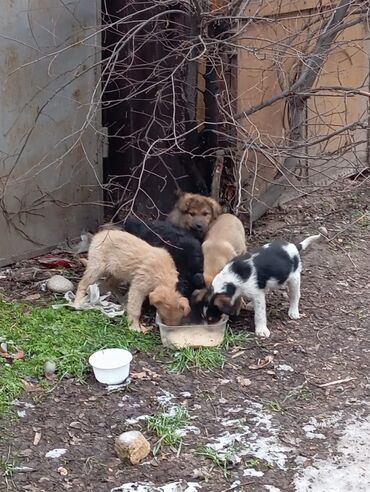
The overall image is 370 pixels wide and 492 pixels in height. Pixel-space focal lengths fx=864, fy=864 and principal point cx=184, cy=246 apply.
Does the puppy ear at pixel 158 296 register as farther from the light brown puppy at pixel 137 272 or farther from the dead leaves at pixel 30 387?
the dead leaves at pixel 30 387

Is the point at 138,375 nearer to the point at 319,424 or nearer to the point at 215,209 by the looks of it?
the point at 319,424

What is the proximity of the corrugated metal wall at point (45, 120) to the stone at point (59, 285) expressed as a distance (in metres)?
0.82

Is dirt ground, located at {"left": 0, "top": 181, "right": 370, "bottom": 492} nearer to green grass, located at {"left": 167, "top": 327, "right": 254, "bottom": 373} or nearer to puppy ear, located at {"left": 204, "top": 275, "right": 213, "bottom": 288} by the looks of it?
green grass, located at {"left": 167, "top": 327, "right": 254, "bottom": 373}

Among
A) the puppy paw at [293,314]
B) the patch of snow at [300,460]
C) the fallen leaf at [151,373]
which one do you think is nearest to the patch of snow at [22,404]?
the fallen leaf at [151,373]

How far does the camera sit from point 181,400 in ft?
17.5

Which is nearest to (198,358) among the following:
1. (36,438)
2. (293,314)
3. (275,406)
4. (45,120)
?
(275,406)

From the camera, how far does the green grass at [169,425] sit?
4.84 metres

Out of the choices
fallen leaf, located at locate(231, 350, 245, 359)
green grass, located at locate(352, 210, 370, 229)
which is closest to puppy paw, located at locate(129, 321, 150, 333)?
fallen leaf, located at locate(231, 350, 245, 359)

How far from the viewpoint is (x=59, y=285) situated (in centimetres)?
682

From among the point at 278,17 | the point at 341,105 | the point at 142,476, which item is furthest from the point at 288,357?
the point at 341,105

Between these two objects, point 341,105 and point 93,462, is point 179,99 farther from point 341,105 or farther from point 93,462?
point 93,462

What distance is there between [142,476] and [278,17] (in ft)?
17.5

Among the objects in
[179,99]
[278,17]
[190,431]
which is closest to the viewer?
[190,431]

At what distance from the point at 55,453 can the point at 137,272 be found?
1.83 meters
